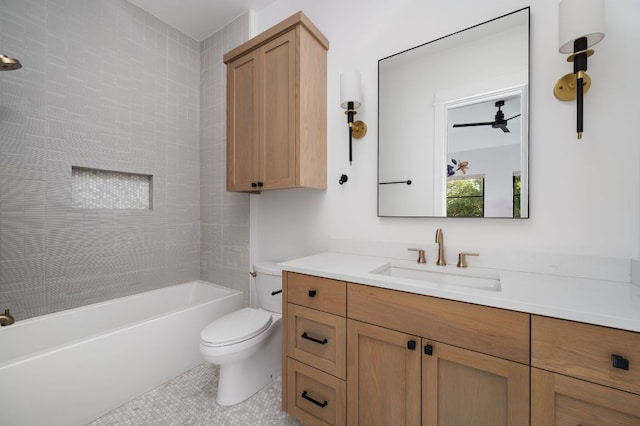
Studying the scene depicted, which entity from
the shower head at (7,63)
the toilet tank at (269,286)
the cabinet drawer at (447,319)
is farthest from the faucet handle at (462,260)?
the shower head at (7,63)

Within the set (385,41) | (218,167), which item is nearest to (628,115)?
(385,41)

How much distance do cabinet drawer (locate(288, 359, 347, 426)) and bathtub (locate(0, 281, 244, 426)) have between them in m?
0.99

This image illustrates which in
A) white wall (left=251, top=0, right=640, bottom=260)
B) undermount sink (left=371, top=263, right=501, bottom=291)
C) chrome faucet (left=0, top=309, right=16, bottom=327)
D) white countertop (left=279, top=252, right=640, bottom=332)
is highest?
white wall (left=251, top=0, right=640, bottom=260)

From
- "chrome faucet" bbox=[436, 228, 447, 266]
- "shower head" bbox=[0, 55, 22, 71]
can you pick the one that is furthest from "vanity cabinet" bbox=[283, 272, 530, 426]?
"shower head" bbox=[0, 55, 22, 71]

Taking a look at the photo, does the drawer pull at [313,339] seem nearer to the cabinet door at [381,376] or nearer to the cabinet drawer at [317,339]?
the cabinet drawer at [317,339]

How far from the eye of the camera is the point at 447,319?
904 millimetres

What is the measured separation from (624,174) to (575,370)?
0.82 metres

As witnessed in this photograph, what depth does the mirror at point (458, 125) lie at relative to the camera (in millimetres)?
1218

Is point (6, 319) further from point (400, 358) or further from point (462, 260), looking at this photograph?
point (462, 260)

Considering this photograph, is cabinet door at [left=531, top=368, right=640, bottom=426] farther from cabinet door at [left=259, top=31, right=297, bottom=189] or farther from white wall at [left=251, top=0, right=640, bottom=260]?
cabinet door at [left=259, top=31, right=297, bottom=189]

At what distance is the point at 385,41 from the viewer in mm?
1596

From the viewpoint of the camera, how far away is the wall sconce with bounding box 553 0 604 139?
957 millimetres

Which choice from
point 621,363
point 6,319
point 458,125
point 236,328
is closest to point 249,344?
point 236,328

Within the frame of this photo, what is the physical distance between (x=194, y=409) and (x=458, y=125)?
2157mm
